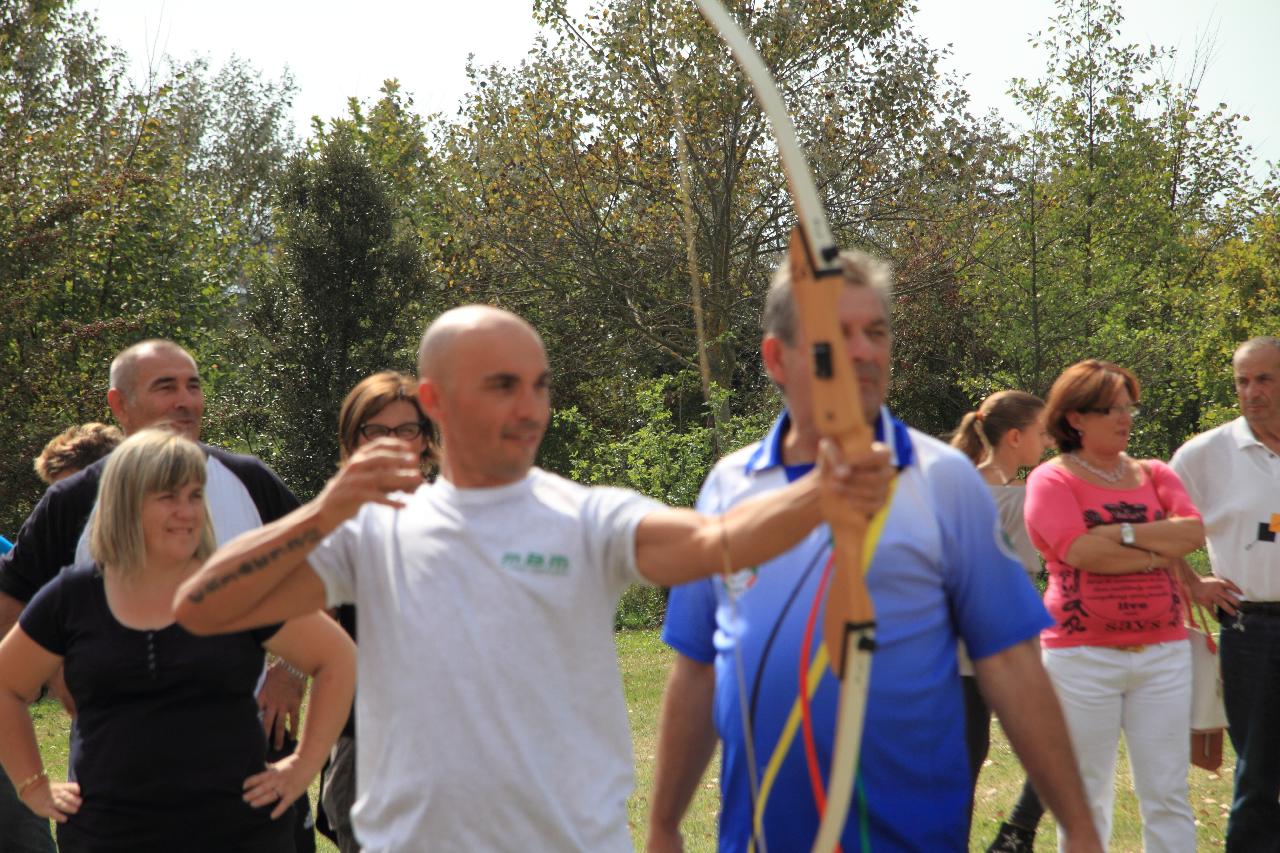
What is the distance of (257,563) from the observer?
251 cm

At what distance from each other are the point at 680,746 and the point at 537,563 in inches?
29.9

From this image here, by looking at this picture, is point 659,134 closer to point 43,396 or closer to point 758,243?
point 758,243

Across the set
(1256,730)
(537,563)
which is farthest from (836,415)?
(1256,730)

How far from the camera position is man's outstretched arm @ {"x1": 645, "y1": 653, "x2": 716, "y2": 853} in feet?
10.2

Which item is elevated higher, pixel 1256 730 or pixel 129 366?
pixel 129 366

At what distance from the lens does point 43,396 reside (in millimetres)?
17266

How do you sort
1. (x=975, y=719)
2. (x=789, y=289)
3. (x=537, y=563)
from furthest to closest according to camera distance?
(x=975, y=719)
(x=789, y=289)
(x=537, y=563)

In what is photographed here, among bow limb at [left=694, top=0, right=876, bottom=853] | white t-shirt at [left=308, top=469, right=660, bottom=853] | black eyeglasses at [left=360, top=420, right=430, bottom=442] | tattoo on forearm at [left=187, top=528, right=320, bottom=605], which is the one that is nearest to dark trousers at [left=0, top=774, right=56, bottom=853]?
black eyeglasses at [left=360, top=420, right=430, bottom=442]

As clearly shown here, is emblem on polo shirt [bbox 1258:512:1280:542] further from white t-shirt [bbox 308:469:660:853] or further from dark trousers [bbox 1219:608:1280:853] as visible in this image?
white t-shirt [bbox 308:469:660:853]

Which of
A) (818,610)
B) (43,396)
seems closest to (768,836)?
(818,610)

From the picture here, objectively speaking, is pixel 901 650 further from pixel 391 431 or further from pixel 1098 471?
pixel 1098 471

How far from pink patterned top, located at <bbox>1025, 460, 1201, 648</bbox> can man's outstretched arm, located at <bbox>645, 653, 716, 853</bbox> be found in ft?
8.84

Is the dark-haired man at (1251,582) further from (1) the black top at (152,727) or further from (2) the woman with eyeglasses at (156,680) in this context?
(1) the black top at (152,727)

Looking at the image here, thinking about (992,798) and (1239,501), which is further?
(992,798)
